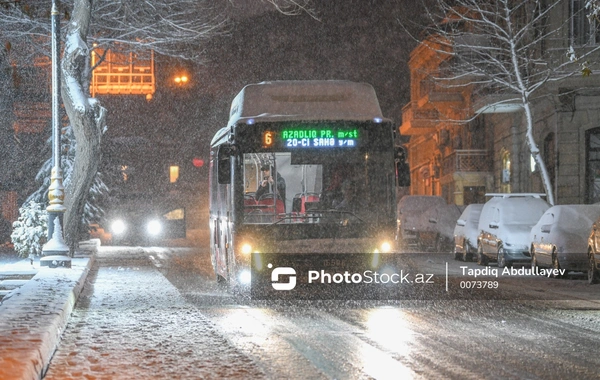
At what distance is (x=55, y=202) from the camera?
22.9 m

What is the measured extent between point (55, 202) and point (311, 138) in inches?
365

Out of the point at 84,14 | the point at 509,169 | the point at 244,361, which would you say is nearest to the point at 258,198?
the point at 244,361

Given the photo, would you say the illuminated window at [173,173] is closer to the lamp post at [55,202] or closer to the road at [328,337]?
the lamp post at [55,202]

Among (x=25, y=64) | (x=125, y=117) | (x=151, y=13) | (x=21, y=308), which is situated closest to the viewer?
(x=21, y=308)

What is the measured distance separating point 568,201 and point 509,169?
8697 mm

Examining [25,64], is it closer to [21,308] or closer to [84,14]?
[84,14]

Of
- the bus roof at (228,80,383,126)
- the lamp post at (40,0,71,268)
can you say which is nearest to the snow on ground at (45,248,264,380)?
the bus roof at (228,80,383,126)

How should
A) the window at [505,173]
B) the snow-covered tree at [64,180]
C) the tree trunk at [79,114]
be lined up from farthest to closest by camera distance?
the window at [505,173]
the snow-covered tree at [64,180]
the tree trunk at [79,114]

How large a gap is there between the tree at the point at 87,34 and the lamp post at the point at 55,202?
11.6 feet

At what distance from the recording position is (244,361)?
379 inches

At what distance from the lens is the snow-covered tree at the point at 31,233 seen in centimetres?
2859

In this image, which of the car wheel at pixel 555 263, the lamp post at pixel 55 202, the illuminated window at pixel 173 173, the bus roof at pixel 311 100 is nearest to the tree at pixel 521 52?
the car wheel at pixel 555 263

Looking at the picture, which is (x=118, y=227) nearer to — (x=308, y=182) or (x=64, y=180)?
(x=64, y=180)

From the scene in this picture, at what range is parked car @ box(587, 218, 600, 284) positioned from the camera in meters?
19.4
